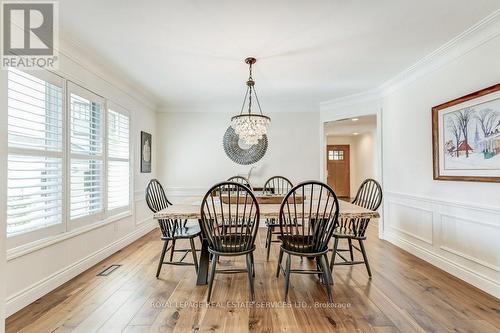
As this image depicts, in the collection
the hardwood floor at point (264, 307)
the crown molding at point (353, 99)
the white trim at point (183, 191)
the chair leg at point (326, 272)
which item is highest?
the crown molding at point (353, 99)

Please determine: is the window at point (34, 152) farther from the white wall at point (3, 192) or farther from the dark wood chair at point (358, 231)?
the dark wood chair at point (358, 231)

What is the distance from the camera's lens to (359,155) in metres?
9.21

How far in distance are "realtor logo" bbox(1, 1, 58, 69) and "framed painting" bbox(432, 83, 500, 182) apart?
388 cm

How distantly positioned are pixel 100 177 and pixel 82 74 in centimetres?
127

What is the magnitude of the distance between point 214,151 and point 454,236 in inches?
160

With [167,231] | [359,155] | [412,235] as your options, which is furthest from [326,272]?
[359,155]

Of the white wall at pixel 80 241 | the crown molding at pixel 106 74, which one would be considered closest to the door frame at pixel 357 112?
the crown molding at pixel 106 74

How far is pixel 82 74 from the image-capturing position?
302cm

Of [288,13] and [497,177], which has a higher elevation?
[288,13]

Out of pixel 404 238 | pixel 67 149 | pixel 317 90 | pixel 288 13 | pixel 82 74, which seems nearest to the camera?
pixel 288 13

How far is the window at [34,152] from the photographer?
6.93 feet

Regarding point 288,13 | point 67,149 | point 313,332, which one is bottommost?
point 313,332

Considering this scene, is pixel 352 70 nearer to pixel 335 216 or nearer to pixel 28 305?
pixel 335 216

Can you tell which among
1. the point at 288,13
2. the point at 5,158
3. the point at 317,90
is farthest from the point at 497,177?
the point at 5,158
